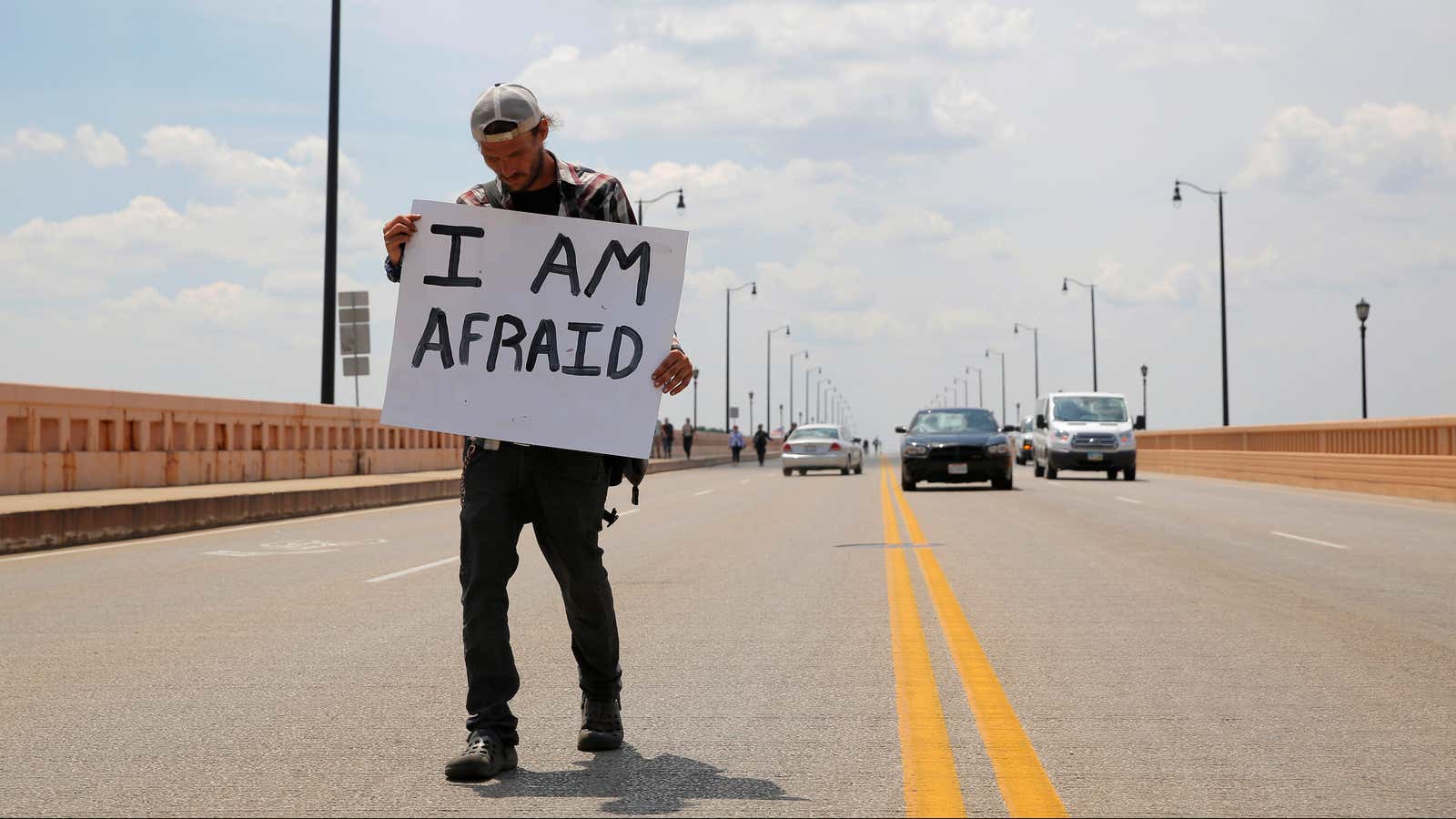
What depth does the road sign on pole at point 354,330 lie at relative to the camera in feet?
88.4

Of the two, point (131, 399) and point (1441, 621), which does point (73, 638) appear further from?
point (131, 399)

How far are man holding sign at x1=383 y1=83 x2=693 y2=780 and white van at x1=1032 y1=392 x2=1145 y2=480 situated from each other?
1190 inches

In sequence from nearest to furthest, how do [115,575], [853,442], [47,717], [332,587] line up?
[47,717], [332,587], [115,575], [853,442]

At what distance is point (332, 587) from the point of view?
36.7ft

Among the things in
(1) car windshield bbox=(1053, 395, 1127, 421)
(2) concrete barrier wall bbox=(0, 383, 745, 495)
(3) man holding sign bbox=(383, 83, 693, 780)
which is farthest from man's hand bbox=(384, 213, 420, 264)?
(1) car windshield bbox=(1053, 395, 1127, 421)

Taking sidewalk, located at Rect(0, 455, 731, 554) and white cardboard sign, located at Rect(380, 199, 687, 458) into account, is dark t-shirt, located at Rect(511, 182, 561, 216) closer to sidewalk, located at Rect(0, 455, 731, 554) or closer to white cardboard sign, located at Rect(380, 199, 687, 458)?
white cardboard sign, located at Rect(380, 199, 687, 458)

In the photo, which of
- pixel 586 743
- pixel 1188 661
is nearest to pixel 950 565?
pixel 1188 661

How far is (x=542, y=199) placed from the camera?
544 centimetres

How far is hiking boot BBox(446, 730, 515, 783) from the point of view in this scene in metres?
5.00

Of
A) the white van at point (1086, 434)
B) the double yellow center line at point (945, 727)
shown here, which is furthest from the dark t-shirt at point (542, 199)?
the white van at point (1086, 434)

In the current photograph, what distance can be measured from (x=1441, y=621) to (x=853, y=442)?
3614 centimetres

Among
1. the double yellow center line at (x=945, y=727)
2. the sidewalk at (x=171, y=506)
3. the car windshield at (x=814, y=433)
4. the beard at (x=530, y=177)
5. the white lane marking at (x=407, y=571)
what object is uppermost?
the beard at (x=530, y=177)

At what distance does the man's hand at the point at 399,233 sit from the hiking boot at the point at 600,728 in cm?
171

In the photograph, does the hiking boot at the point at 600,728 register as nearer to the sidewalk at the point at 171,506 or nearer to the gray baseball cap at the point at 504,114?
the gray baseball cap at the point at 504,114
